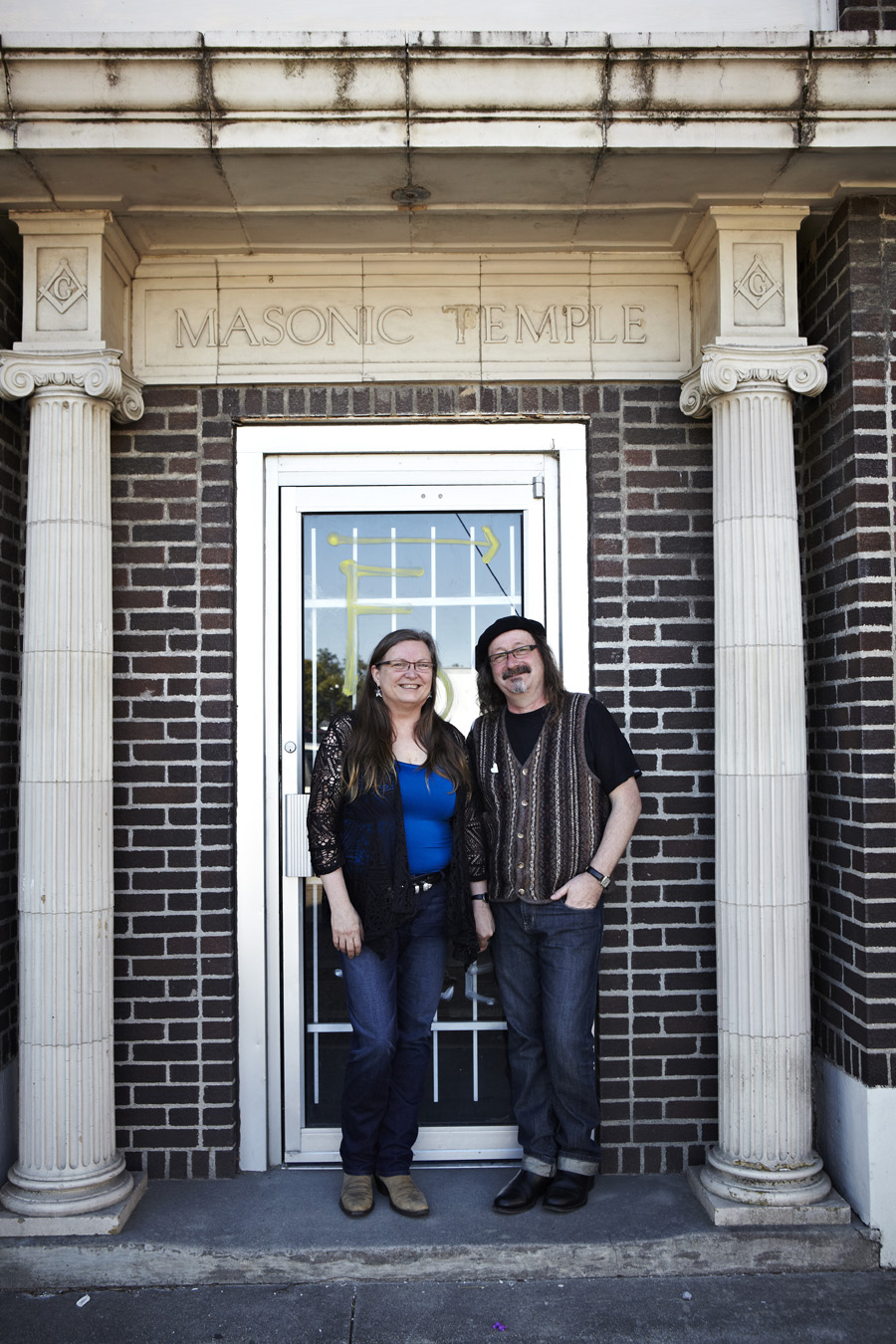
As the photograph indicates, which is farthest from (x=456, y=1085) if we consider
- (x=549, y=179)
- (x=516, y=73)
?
(x=516, y=73)

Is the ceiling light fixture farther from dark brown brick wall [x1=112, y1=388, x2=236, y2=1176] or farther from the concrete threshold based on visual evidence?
the concrete threshold

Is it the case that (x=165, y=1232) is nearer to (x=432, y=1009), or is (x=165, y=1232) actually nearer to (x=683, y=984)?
(x=432, y=1009)

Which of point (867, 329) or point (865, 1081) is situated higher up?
point (867, 329)

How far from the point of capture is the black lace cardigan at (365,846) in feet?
10.8

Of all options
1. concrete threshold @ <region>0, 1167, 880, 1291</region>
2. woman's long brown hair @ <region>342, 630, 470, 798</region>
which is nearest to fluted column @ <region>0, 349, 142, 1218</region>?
concrete threshold @ <region>0, 1167, 880, 1291</region>

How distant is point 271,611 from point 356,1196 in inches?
80.8

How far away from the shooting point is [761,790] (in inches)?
135

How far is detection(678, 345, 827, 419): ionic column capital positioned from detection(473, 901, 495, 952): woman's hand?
1942mm

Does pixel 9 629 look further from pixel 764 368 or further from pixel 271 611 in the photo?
pixel 764 368

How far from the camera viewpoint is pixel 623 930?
3.72 meters

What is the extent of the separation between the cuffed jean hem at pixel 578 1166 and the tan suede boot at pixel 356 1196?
651 millimetres

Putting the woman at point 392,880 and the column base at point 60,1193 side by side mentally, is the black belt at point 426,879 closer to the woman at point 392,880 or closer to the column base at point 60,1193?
the woman at point 392,880

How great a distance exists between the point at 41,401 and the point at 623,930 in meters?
2.77

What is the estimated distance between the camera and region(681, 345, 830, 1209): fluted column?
337 centimetres
